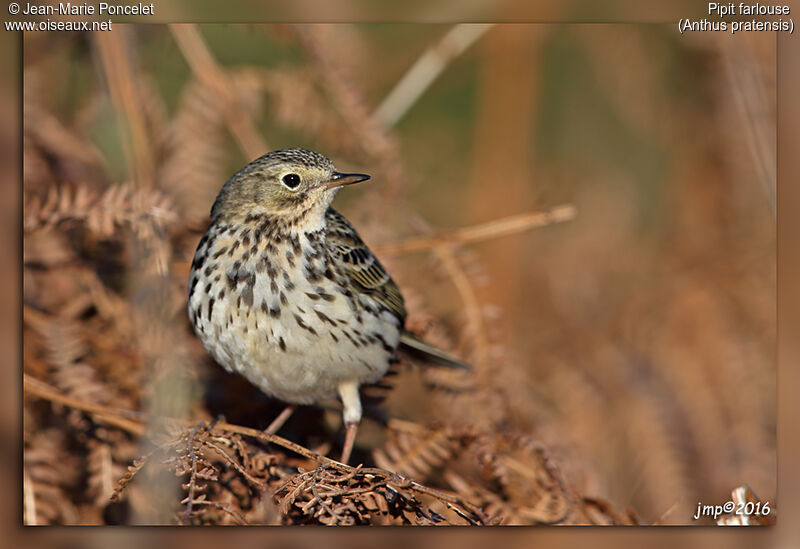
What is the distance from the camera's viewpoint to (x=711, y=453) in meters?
3.78

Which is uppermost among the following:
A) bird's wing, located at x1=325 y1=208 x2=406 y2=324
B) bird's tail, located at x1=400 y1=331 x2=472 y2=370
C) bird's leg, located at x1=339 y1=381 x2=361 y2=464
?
bird's wing, located at x1=325 y1=208 x2=406 y2=324

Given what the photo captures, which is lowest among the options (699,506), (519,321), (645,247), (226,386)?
(699,506)

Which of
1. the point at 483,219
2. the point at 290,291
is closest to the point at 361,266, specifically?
the point at 290,291

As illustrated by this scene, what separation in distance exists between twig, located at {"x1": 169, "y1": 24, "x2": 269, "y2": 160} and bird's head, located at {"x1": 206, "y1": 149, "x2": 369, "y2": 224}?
57cm

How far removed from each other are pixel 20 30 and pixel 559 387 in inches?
109

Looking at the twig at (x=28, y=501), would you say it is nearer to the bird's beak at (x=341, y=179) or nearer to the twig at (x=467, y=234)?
the bird's beak at (x=341, y=179)

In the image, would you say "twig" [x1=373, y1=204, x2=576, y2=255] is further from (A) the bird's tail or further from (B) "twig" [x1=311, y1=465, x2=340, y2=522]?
(B) "twig" [x1=311, y1=465, x2=340, y2=522]

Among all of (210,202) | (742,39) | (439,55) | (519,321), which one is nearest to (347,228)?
(210,202)

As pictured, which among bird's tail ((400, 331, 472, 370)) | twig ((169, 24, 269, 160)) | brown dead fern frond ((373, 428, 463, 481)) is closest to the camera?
brown dead fern frond ((373, 428, 463, 481))

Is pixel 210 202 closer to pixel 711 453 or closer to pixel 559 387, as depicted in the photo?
pixel 559 387

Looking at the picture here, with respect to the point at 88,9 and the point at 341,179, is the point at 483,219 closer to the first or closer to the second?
the point at 341,179

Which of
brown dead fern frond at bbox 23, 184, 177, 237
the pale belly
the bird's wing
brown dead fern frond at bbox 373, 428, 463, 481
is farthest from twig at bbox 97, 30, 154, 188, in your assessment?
brown dead fern frond at bbox 373, 428, 463, 481

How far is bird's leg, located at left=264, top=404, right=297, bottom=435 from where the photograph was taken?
10.9ft

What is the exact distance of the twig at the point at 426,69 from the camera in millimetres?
3963
